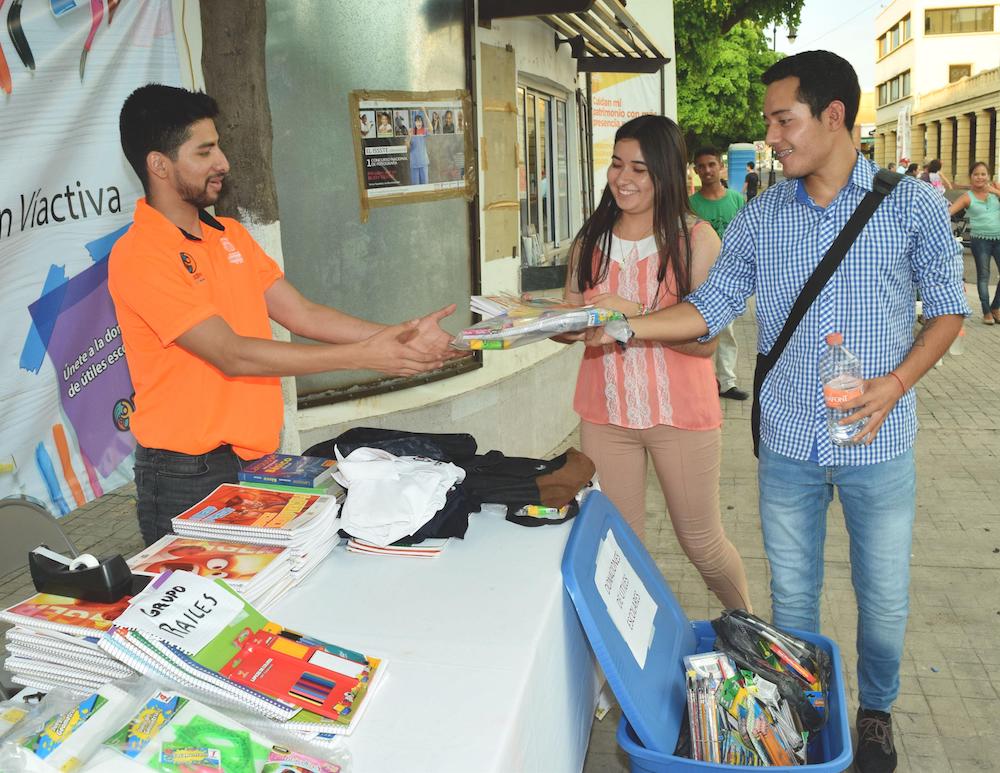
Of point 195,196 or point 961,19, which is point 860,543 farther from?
point 961,19

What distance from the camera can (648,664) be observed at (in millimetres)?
2592

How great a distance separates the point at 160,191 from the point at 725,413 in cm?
651

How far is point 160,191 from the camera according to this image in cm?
294

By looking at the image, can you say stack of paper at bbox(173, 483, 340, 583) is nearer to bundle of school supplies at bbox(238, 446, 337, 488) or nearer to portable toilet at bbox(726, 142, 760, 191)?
bundle of school supplies at bbox(238, 446, 337, 488)

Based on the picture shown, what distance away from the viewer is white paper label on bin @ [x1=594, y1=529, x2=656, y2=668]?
8.43ft

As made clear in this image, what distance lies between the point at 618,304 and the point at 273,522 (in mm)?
1624

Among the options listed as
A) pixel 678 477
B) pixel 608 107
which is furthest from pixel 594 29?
pixel 678 477

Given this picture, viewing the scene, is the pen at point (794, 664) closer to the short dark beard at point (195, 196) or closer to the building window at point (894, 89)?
the short dark beard at point (195, 196)

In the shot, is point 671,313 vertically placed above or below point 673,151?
below

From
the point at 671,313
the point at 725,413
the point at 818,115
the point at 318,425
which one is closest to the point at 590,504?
the point at 671,313

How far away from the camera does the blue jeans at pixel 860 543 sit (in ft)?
10.0

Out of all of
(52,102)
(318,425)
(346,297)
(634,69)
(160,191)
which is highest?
(634,69)

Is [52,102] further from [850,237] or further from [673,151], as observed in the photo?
[850,237]

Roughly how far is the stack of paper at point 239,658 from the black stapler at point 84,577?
7cm
